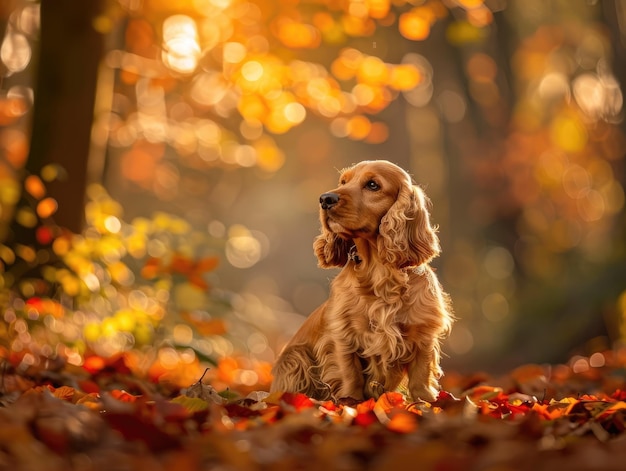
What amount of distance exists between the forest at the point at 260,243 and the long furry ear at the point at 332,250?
78 cm

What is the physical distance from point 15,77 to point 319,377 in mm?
11403

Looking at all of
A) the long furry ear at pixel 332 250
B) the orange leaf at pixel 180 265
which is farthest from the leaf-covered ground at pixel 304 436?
the orange leaf at pixel 180 265

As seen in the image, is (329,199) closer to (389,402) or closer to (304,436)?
(389,402)

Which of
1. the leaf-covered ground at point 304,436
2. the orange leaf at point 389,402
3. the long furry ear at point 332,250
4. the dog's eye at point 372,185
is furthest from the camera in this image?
the long furry ear at point 332,250

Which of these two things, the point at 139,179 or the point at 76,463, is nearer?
the point at 76,463

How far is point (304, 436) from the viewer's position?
233 centimetres

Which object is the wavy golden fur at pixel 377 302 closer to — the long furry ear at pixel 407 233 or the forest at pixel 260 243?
the long furry ear at pixel 407 233

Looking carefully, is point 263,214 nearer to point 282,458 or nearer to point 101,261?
point 101,261

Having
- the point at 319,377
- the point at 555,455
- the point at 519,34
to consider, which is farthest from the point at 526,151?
the point at 555,455

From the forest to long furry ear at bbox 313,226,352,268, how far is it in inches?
30.8

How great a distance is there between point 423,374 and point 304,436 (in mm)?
1431

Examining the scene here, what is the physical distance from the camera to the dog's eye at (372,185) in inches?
148

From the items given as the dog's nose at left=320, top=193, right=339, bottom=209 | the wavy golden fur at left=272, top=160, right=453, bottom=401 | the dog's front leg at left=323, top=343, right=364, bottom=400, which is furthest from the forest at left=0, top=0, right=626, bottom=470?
the dog's nose at left=320, top=193, right=339, bottom=209

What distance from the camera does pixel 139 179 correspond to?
2077 cm
